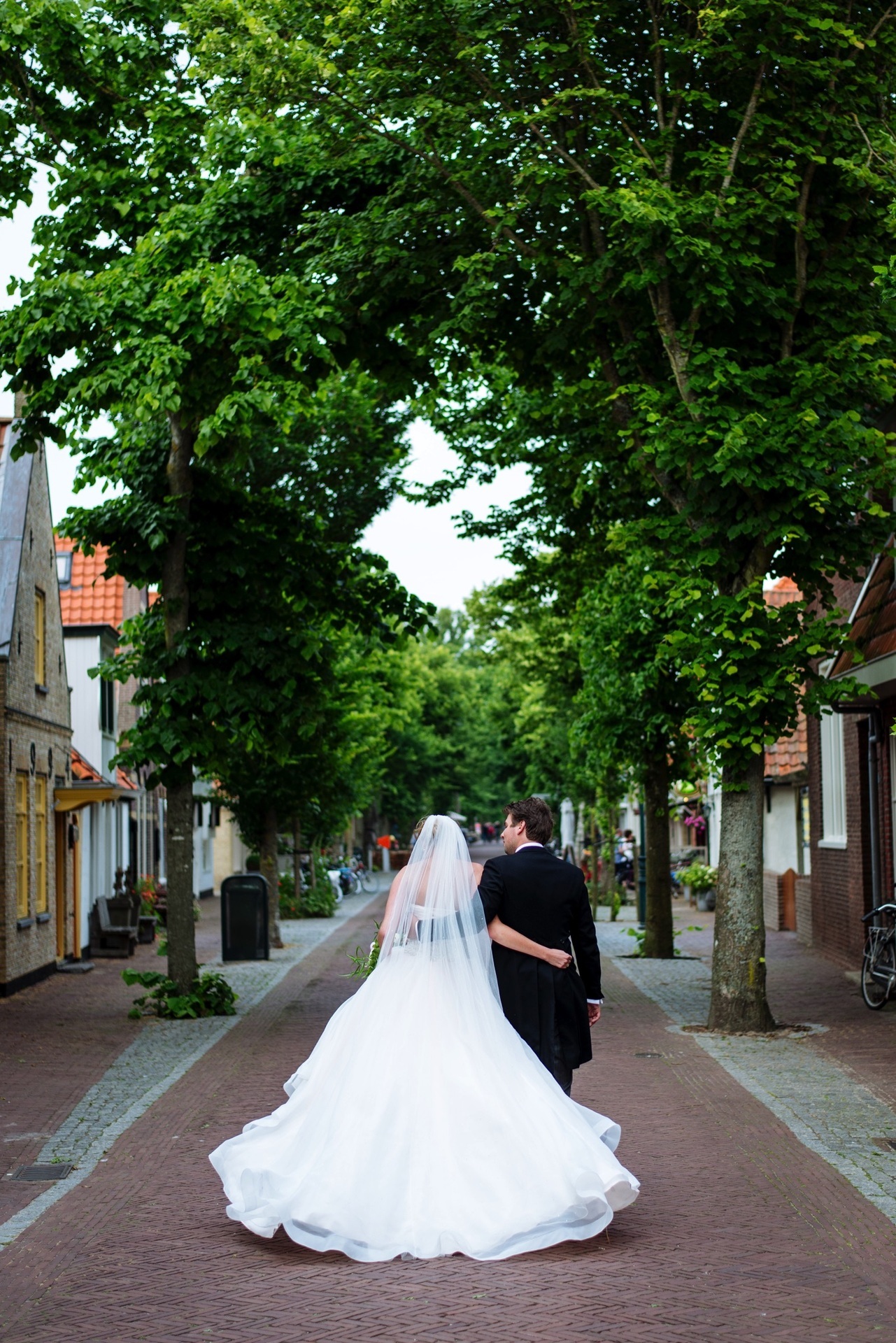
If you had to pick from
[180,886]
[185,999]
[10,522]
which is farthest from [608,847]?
[185,999]

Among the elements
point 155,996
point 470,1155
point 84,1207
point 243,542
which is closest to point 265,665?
point 243,542

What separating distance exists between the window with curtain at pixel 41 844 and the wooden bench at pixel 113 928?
295 cm

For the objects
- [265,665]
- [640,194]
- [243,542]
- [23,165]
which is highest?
[23,165]

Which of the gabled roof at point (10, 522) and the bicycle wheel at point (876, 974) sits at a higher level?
the gabled roof at point (10, 522)

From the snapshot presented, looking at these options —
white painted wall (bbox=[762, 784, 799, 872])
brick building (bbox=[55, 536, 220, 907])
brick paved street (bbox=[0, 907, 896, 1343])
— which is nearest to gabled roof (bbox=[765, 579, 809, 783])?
white painted wall (bbox=[762, 784, 799, 872])

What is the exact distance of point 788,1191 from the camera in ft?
23.9

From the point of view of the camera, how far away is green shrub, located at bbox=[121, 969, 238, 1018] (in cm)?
1534

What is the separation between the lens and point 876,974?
14594mm

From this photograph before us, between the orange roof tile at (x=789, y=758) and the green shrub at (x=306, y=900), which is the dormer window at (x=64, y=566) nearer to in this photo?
the green shrub at (x=306, y=900)

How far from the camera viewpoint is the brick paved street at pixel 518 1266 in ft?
16.9

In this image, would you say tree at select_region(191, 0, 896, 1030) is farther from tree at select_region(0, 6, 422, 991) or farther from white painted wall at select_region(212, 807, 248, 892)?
white painted wall at select_region(212, 807, 248, 892)

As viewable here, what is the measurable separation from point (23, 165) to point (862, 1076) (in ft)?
39.0

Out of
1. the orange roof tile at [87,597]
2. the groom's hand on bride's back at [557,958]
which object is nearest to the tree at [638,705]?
the groom's hand on bride's back at [557,958]

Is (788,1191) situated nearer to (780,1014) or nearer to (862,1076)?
(862,1076)
